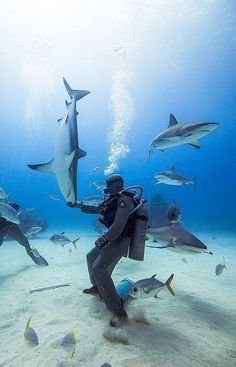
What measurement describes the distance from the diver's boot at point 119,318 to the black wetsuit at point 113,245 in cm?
5

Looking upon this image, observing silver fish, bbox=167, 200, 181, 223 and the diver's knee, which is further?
silver fish, bbox=167, 200, 181, 223

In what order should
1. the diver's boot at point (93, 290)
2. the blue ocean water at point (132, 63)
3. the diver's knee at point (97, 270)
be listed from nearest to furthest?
the diver's knee at point (97, 270) < the diver's boot at point (93, 290) < the blue ocean water at point (132, 63)

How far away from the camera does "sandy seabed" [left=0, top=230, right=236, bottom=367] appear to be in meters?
3.70

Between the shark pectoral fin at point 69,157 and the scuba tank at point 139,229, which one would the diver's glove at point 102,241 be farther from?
the shark pectoral fin at point 69,157

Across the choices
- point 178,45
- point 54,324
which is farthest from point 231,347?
point 178,45

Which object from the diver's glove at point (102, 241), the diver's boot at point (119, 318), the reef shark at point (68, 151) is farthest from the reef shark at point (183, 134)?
the diver's boot at point (119, 318)

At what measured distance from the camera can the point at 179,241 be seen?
4645mm

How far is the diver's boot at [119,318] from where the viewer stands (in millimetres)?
4551

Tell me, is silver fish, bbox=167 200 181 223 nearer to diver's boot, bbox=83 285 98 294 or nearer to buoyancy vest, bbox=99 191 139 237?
buoyancy vest, bbox=99 191 139 237

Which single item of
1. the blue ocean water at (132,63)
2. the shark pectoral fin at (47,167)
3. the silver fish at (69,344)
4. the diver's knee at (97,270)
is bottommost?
the silver fish at (69,344)

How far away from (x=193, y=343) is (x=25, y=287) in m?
4.40

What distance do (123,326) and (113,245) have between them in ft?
4.36

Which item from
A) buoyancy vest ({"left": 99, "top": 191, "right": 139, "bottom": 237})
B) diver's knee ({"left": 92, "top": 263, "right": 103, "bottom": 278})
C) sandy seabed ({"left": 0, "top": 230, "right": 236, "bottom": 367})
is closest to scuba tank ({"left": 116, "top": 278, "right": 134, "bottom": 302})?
sandy seabed ({"left": 0, "top": 230, "right": 236, "bottom": 367})

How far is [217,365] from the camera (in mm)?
3615
